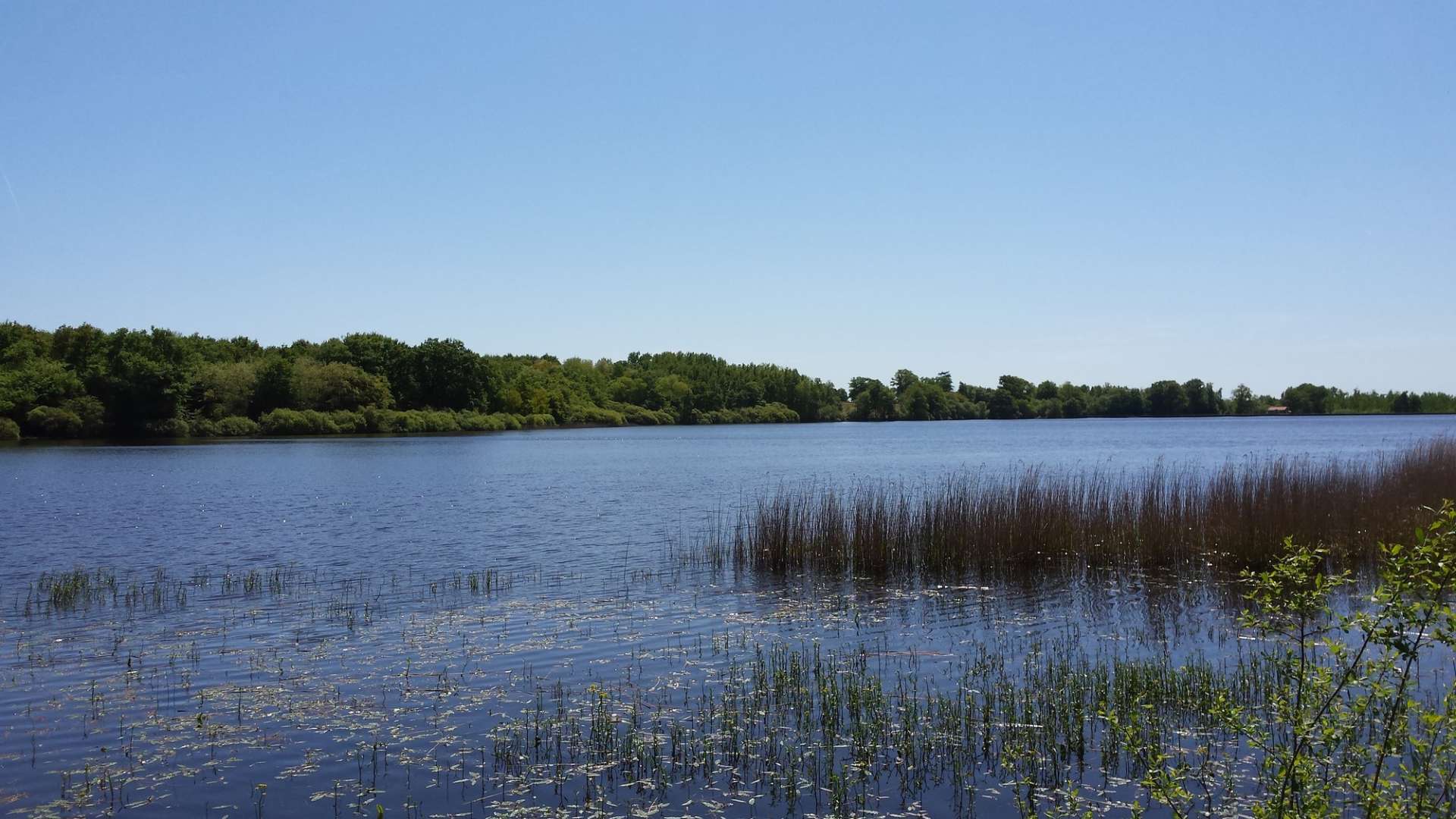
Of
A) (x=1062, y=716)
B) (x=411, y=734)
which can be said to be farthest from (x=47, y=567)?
(x=1062, y=716)

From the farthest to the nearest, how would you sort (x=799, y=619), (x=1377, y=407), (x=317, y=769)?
(x=1377, y=407) < (x=799, y=619) < (x=317, y=769)

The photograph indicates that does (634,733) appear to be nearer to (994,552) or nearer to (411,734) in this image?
(411,734)

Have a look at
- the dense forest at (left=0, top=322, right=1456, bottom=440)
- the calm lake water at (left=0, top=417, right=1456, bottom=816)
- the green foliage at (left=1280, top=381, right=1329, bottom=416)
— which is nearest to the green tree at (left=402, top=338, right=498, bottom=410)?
the dense forest at (left=0, top=322, right=1456, bottom=440)

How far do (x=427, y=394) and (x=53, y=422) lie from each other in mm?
33491

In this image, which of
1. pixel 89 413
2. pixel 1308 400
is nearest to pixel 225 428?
pixel 89 413

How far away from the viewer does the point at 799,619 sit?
14.2 m

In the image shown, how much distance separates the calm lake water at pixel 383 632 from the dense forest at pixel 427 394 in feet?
172

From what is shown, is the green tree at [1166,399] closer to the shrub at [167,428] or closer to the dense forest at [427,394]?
the dense forest at [427,394]

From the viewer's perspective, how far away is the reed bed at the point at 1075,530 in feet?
58.1

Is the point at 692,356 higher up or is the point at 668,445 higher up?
the point at 692,356

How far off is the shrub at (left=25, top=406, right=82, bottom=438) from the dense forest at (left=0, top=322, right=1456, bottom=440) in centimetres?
13

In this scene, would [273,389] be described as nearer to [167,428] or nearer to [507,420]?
[167,428]

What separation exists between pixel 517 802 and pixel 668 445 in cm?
6935

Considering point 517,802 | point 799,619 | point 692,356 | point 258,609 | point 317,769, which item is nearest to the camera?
point 517,802
